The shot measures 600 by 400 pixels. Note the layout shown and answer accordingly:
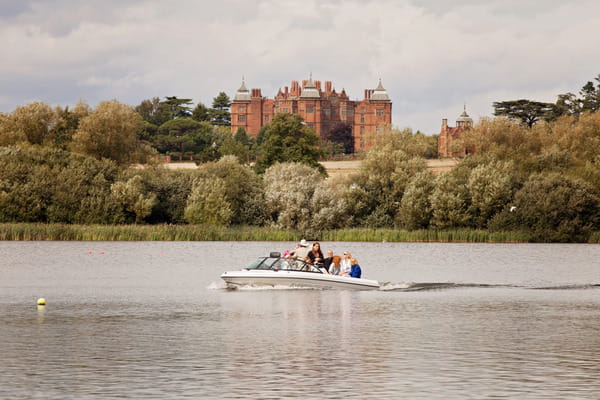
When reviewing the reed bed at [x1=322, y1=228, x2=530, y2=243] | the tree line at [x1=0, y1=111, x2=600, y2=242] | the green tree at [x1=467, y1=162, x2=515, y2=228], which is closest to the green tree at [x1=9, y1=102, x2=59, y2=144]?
the tree line at [x1=0, y1=111, x2=600, y2=242]

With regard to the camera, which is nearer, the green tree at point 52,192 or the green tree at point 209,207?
the green tree at point 52,192

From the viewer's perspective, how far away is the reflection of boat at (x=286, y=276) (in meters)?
39.2

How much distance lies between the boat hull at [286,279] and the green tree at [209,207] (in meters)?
48.2

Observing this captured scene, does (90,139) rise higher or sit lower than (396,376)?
higher

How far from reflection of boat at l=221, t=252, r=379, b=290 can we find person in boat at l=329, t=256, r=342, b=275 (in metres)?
1.09

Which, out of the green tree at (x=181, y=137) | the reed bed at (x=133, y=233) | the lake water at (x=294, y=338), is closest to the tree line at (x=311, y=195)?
the reed bed at (x=133, y=233)

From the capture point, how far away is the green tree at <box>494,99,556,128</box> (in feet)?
542

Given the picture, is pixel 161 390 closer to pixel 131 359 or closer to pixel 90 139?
pixel 131 359

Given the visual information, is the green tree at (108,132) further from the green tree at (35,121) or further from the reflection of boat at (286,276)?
the reflection of boat at (286,276)

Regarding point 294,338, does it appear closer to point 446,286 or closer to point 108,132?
point 446,286

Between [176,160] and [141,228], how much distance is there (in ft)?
326

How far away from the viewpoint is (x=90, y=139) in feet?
349

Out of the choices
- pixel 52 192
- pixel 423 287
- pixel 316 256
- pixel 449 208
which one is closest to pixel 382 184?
pixel 449 208

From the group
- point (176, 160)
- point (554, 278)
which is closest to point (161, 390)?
point (554, 278)
